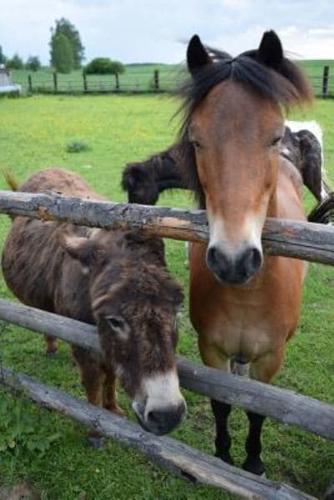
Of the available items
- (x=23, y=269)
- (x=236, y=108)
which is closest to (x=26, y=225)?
(x=23, y=269)

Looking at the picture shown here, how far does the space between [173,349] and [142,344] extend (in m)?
0.17

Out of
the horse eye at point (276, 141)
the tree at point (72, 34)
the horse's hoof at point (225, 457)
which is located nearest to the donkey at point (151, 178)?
the horse eye at point (276, 141)

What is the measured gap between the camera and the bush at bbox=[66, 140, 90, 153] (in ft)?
45.9

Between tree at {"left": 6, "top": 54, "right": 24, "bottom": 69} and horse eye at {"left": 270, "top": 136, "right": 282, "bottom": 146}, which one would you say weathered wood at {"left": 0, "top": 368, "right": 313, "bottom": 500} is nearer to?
horse eye at {"left": 270, "top": 136, "right": 282, "bottom": 146}

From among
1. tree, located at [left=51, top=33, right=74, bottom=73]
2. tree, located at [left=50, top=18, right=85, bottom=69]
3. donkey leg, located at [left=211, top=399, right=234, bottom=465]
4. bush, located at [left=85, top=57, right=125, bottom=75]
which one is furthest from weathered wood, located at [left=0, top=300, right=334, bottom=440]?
tree, located at [left=50, top=18, right=85, bottom=69]

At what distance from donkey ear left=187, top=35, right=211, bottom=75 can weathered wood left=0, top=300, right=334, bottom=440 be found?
147 centimetres

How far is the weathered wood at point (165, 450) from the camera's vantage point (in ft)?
8.37

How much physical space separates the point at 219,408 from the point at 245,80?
77.3 inches

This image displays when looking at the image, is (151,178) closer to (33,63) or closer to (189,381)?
(189,381)

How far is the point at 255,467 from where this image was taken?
127 inches

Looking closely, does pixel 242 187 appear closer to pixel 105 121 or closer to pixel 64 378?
pixel 64 378

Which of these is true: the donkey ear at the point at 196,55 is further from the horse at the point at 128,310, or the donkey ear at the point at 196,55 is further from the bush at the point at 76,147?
the bush at the point at 76,147

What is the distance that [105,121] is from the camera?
19391 mm

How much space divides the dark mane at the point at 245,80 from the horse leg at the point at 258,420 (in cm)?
122
